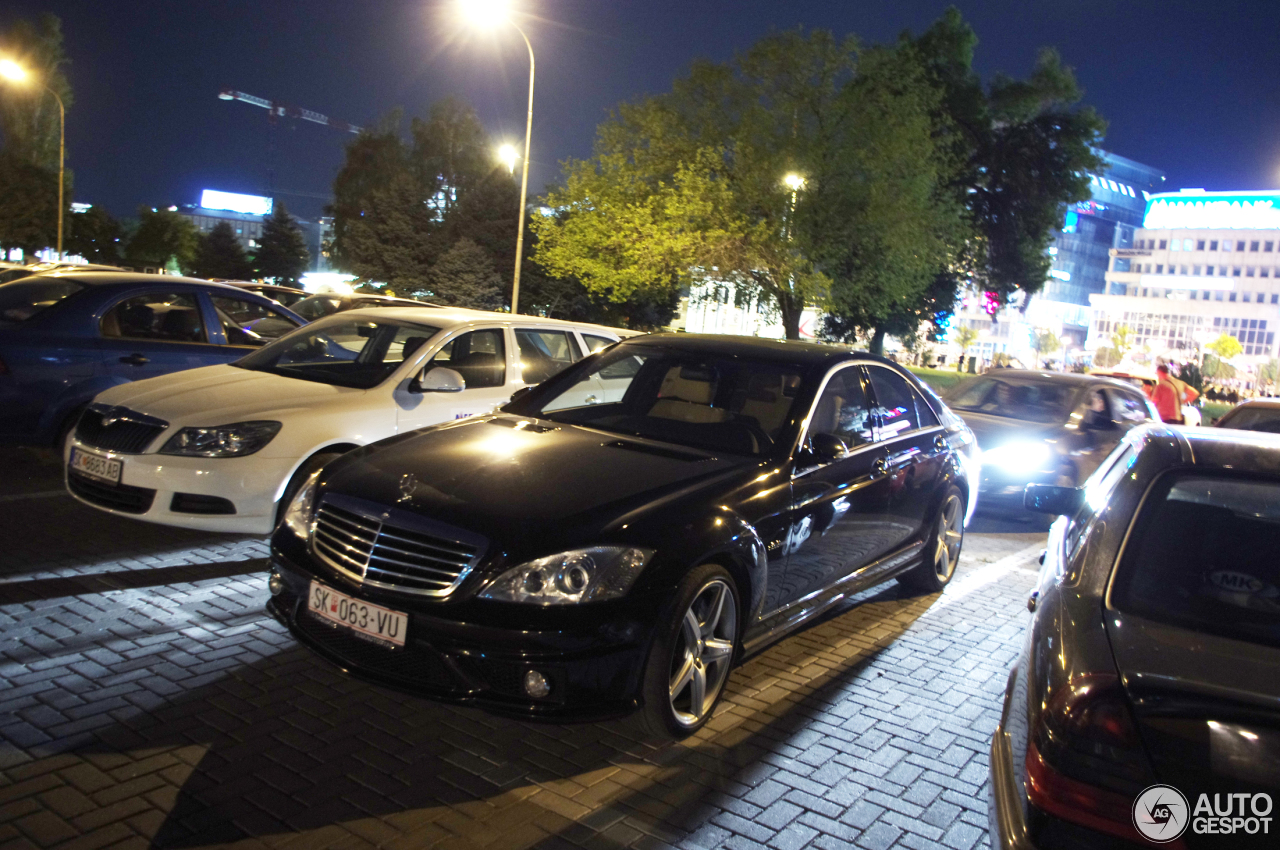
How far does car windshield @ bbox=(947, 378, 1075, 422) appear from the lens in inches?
387

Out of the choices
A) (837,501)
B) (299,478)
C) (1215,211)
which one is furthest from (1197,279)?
(299,478)

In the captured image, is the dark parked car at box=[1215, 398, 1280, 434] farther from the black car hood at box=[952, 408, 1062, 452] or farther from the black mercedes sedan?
the black mercedes sedan

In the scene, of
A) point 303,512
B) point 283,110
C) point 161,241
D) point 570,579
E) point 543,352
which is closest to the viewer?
point 570,579

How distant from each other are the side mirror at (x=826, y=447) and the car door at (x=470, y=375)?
303 centimetres

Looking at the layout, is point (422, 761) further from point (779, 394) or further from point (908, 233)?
point (908, 233)

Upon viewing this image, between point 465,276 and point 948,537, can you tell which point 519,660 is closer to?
point 948,537

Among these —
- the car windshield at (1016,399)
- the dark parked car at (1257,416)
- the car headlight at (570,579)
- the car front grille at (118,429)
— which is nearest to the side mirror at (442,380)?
the car front grille at (118,429)

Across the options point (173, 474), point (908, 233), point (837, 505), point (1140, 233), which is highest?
point (1140, 233)

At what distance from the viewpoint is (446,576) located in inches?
139

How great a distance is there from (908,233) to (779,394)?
24.9 m

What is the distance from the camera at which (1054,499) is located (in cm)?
400

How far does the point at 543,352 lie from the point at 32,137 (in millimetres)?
70589

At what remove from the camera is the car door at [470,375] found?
268 inches

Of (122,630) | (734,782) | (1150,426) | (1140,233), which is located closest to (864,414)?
(1150,426)
